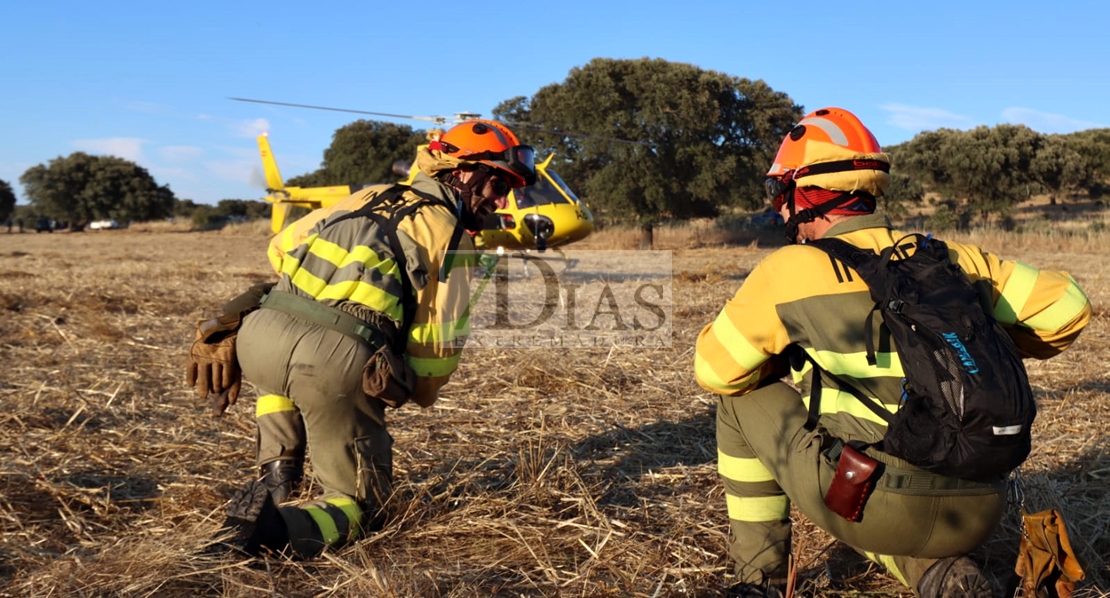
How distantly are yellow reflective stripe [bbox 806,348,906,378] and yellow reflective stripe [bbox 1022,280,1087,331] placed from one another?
2.04 ft

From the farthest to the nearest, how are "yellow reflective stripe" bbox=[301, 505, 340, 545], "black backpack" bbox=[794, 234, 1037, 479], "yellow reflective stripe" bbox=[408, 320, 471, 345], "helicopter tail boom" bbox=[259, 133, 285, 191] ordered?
"helicopter tail boom" bbox=[259, 133, 285, 191], "yellow reflective stripe" bbox=[408, 320, 471, 345], "yellow reflective stripe" bbox=[301, 505, 340, 545], "black backpack" bbox=[794, 234, 1037, 479]

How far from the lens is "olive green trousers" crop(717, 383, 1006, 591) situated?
2.49m

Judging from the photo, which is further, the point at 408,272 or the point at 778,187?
the point at 408,272

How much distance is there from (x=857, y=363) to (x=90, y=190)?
60576mm

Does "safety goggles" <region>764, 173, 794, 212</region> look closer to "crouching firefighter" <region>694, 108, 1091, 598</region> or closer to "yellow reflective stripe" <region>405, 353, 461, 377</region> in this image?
"crouching firefighter" <region>694, 108, 1091, 598</region>

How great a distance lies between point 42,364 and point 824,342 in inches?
257

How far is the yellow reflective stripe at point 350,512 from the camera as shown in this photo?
3377 millimetres

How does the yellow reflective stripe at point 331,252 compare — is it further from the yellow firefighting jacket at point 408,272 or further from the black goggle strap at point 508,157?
the black goggle strap at point 508,157

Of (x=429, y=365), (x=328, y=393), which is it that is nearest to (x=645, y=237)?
(x=429, y=365)

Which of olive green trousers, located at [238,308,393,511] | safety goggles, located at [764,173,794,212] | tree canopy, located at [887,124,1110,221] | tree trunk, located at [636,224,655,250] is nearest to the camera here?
safety goggles, located at [764,173,794,212]

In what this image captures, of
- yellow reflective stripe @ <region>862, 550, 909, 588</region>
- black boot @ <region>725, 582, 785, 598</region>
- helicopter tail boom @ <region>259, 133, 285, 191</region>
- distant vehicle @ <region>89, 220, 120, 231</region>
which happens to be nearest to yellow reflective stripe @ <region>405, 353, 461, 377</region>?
black boot @ <region>725, 582, 785, 598</region>

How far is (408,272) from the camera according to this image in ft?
11.1

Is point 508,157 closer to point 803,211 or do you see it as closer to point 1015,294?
point 803,211

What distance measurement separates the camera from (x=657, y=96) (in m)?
30.0
